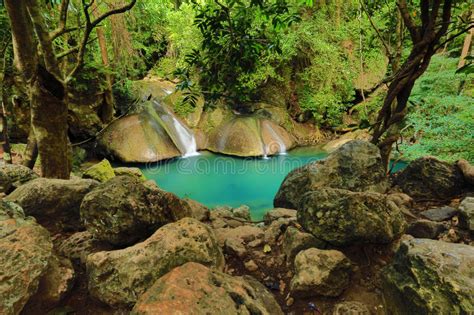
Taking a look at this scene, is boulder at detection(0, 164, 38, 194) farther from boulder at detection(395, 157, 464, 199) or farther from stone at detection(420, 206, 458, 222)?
boulder at detection(395, 157, 464, 199)

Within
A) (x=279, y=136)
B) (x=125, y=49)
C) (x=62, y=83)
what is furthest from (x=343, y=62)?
(x=62, y=83)

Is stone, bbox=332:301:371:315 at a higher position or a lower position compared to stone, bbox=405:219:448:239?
lower

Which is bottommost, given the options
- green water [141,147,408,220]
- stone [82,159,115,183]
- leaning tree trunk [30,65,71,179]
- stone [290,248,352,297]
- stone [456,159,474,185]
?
green water [141,147,408,220]

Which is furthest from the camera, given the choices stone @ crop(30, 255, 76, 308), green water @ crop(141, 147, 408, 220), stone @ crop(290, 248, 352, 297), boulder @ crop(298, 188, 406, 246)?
green water @ crop(141, 147, 408, 220)

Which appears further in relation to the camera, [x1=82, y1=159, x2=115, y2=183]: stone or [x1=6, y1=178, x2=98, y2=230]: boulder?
[x1=82, y1=159, x2=115, y2=183]: stone

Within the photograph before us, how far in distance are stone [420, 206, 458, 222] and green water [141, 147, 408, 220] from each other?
424 centimetres

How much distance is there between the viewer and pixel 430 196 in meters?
2.62

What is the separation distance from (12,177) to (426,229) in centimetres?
357

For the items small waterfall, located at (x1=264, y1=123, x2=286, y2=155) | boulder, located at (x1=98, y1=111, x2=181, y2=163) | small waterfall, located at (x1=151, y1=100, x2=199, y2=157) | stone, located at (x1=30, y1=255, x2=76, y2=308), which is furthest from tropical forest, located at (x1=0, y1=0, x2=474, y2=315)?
small waterfall, located at (x1=264, y1=123, x2=286, y2=155)

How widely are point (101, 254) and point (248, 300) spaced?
81cm

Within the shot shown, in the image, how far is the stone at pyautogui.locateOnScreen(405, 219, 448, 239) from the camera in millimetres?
1768

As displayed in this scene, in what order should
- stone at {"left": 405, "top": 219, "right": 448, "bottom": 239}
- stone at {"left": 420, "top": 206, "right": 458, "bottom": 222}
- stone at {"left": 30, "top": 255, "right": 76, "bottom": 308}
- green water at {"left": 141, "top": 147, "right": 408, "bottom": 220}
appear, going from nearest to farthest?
1. stone at {"left": 30, "top": 255, "right": 76, "bottom": 308}
2. stone at {"left": 405, "top": 219, "right": 448, "bottom": 239}
3. stone at {"left": 420, "top": 206, "right": 458, "bottom": 222}
4. green water at {"left": 141, "top": 147, "right": 408, "bottom": 220}

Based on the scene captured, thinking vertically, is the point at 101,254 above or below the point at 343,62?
below

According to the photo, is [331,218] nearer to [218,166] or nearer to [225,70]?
[225,70]
